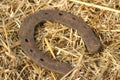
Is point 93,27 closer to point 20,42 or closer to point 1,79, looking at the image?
point 20,42

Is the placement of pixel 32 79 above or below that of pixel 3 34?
below

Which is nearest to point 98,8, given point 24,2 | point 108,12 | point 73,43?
point 108,12

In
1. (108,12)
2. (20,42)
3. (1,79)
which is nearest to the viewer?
(1,79)

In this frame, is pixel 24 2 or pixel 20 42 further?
pixel 24 2

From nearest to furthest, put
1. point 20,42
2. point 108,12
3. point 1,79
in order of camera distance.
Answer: point 1,79 → point 20,42 → point 108,12
